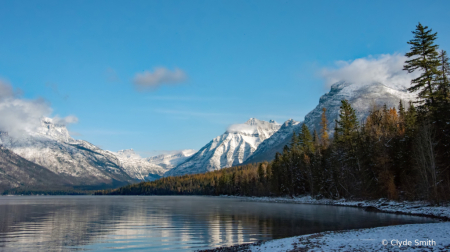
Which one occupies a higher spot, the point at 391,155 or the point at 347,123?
the point at 347,123

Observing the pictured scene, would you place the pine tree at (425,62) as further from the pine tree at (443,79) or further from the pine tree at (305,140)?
the pine tree at (305,140)

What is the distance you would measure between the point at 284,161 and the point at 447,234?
10294 centimetres

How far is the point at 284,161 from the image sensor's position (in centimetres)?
12438

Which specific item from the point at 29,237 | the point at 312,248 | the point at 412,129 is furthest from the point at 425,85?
the point at 29,237

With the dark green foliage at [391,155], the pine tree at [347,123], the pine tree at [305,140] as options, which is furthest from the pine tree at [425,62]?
the pine tree at [305,140]

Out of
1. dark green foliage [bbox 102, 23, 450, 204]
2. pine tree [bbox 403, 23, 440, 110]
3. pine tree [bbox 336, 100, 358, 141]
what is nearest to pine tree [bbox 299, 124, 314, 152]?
dark green foliage [bbox 102, 23, 450, 204]

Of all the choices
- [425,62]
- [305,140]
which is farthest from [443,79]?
[305,140]

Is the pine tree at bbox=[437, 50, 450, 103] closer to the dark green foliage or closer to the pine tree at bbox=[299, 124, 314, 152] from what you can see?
the dark green foliage

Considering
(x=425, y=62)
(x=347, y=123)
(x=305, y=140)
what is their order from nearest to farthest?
1. (x=425, y=62)
2. (x=347, y=123)
3. (x=305, y=140)

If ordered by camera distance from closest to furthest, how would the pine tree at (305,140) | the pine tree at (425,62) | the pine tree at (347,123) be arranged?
the pine tree at (425,62) < the pine tree at (347,123) < the pine tree at (305,140)

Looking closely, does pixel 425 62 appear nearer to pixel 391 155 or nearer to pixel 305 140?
pixel 391 155

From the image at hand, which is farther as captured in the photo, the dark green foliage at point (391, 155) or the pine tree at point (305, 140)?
the pine tree at point (305, 140)

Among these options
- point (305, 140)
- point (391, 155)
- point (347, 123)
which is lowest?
point (391, 155)

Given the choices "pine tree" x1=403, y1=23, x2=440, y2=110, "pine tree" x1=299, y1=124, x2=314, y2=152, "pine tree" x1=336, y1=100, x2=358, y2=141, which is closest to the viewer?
"pine tree" x1=403, y1=23, x2=440, y2=110
